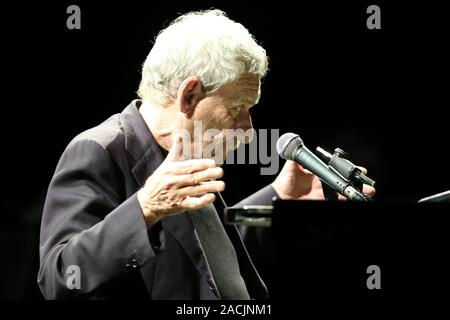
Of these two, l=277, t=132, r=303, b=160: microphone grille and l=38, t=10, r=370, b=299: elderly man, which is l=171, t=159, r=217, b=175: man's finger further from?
l=277, t=132, r=303, b=160: microphone grille

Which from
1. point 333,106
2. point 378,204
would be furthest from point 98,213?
point 333,106

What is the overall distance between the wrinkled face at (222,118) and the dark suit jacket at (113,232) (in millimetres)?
118

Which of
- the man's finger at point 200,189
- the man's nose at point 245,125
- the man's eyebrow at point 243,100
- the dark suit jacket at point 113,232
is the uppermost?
the man's eyebrow at point 243,100

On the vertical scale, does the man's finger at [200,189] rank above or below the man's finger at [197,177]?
below

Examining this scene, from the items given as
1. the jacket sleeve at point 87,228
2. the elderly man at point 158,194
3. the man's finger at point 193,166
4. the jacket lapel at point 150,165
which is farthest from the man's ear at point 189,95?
the man's finger at point 193,166

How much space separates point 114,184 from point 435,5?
185cm

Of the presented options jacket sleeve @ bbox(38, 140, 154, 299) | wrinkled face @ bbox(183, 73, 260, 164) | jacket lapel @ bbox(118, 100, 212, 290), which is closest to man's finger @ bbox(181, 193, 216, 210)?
jacket sleeve @ bbox(38, 140, 154, 299)

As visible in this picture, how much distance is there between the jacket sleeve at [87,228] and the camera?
4.81 ft

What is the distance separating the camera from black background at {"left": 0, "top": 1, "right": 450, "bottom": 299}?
8.77 ft

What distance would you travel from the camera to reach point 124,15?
272cm

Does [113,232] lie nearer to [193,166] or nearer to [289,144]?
[193,166]

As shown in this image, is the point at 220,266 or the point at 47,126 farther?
the point at 47,126

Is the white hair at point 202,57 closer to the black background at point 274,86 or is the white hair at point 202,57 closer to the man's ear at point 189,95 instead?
the man's ear at point 189,95
